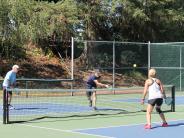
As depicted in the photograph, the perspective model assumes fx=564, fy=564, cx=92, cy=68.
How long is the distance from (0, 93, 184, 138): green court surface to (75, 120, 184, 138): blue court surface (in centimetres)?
25

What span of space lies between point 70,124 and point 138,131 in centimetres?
233

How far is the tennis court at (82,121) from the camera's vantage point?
13.4m

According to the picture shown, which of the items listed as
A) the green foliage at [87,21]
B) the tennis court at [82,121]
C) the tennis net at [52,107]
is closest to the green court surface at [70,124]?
the tennis court at [82,121]

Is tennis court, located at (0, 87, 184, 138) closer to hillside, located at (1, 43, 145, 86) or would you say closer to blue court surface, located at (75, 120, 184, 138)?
blue court surface, located at (75, 120, 184, 138)

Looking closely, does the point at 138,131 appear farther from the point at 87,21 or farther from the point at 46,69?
the point at 87,21

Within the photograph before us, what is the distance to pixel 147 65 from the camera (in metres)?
33.3

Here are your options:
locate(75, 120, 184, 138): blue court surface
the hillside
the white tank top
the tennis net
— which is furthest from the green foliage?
locate(75, 120, 184, 138): blue court surface

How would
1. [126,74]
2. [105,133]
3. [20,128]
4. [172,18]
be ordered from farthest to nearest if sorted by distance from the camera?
[172,18] < [126,74] < [20,128] < [105,133]

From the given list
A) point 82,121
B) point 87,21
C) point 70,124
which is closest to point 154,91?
point 70,124

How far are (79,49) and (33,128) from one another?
17.1 meters

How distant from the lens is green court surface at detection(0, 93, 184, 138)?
1317 cm

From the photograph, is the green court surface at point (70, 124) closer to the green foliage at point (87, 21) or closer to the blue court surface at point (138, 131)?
the blue court surface at point (138, 131)

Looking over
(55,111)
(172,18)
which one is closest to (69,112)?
(55,111)

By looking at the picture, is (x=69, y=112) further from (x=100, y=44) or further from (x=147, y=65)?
(x=147, y=65)
